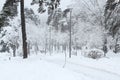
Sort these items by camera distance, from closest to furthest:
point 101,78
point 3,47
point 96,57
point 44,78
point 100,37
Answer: point 44,78 → point 101,78 → point 96,57 → point 100,37 → point 3,47

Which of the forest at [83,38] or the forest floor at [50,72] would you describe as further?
the forest at [83,38]

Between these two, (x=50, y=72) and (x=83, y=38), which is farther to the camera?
(x=83, y=38)

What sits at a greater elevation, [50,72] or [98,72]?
[50,72]

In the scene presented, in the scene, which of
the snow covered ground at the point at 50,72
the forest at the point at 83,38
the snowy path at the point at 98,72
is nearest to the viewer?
the snow covered ground at the point at 50,72

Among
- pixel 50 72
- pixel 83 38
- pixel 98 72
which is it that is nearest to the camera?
pixel 50 72

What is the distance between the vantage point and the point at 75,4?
116ft

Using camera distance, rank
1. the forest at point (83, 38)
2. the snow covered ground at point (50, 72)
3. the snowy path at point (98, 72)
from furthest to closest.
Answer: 1. the forest at point (83, 38)
2. the snowy path at point (98, 72)
3. the snow covered ground at point (50, 72)

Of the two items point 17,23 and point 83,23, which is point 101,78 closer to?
point 83,23

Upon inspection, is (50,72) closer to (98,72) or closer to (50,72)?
(50,72)

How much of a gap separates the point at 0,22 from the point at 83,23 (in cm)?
1630

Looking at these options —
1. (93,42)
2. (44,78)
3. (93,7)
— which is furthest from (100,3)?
(44,78)

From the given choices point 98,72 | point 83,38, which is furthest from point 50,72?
point 83,38

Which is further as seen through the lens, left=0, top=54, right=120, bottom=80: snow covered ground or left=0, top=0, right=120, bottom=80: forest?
left=0, top=0, right=120, bottom=80: forest

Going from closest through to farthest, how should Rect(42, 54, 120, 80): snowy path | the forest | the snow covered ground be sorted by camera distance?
the snow covered ground → Rect(42, 54, 120, 80): snowy path → the forest
